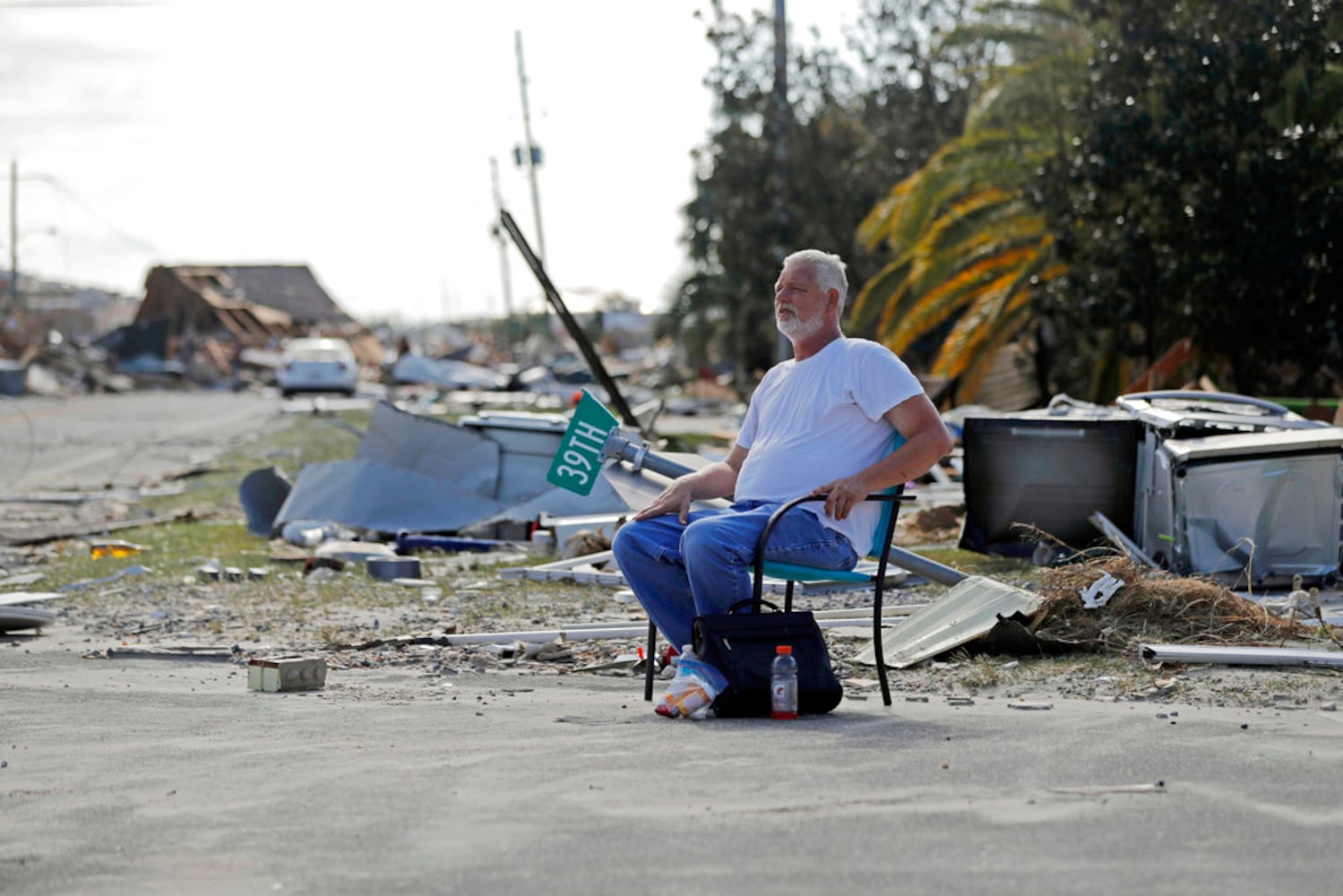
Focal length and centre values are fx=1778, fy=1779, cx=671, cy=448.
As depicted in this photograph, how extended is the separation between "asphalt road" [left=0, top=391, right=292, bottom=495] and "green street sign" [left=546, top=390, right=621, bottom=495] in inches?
340

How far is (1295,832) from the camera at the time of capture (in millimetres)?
3660

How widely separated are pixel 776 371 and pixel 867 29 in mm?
33362

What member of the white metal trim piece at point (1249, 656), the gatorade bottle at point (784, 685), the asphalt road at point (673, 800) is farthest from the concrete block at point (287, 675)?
the white metal trim piece at point (1249, 656)

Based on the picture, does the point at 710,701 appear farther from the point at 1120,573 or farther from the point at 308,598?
the point at 308,598

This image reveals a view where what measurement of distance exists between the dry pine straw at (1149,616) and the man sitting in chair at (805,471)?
1440mm

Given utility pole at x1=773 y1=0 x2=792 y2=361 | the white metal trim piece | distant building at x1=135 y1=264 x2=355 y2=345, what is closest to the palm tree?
utility pole at x1=773 y1=0 x2=792 y2=361

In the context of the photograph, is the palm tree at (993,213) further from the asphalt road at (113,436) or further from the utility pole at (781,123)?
the asphalt road at (113,436)

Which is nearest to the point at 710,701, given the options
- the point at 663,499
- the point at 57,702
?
the point at 663,499

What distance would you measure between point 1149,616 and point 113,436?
2569 centimetres

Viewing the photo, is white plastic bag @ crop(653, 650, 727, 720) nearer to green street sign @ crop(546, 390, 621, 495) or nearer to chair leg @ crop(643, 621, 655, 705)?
chair leg @ crop(643, 621, 655, 705)

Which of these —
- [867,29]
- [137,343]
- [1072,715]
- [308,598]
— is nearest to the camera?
[1072,715]

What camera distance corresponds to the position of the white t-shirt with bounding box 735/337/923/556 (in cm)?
576

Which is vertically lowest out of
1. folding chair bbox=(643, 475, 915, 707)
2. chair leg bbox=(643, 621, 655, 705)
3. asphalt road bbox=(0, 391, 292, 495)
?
asphalt road bbox=(0, 391, 292, 495)

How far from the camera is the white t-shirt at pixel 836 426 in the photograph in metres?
5.76
